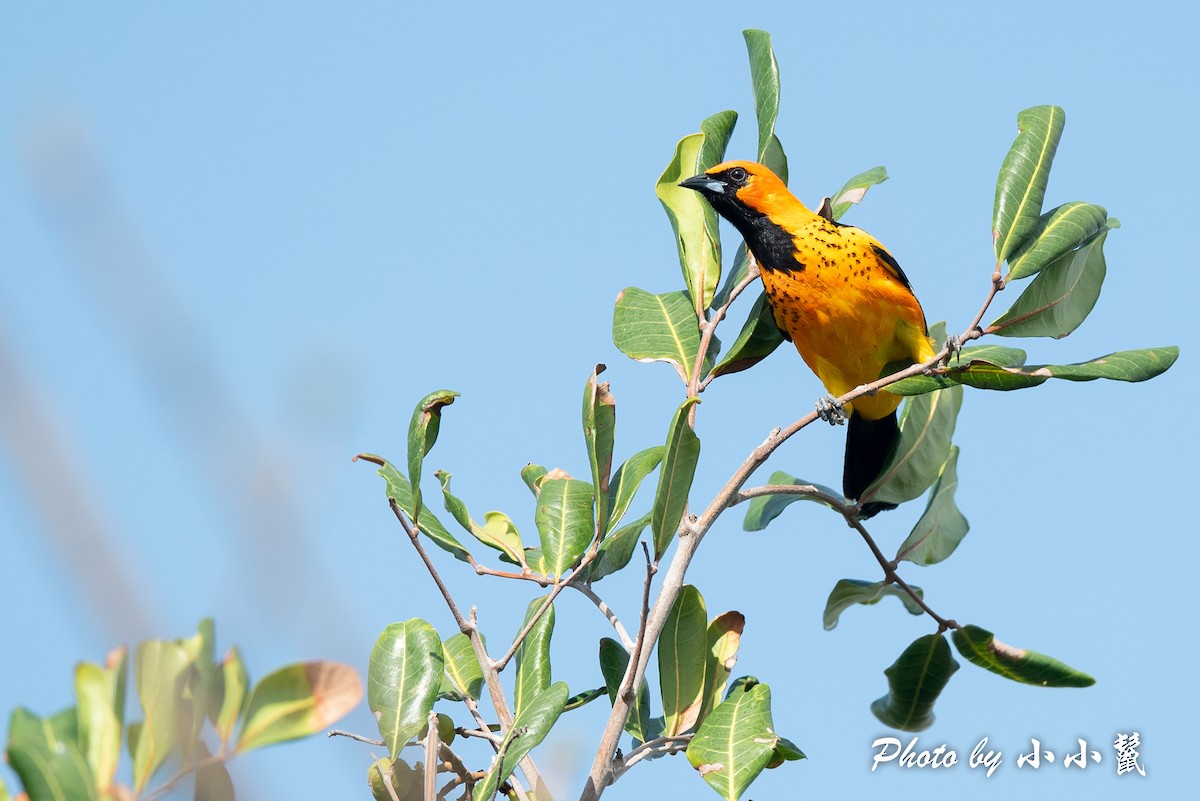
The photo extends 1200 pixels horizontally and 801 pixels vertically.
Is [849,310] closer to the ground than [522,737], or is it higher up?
higher up

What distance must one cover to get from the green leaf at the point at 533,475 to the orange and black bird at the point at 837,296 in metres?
1.30

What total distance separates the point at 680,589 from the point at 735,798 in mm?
457

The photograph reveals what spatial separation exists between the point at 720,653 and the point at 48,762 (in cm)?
176

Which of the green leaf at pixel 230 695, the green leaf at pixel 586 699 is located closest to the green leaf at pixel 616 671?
the green leaf at pixel 586 699

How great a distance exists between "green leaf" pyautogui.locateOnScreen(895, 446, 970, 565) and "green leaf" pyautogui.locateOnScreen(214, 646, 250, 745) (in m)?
2.28

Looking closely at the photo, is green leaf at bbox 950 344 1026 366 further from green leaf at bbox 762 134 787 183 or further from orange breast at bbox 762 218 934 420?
orange breast at bbox 762 218 934 420

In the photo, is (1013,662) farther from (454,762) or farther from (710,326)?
(454,762)

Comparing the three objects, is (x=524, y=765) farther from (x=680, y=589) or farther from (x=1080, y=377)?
(x=1080, y=377)

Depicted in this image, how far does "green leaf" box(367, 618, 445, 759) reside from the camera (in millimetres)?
2490

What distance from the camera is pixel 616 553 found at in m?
2.98

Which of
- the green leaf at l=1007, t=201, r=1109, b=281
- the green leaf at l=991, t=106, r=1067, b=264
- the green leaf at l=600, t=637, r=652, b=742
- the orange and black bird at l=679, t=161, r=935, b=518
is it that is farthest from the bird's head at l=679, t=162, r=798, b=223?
the green leaf at l=600, t=637, r=652, b=742

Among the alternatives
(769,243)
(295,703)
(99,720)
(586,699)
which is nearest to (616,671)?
(586,699)

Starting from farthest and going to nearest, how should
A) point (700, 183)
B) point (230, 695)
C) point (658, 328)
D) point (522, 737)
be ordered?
point (700, 183), point (658, 328), point (522, 737), point (230, 695)

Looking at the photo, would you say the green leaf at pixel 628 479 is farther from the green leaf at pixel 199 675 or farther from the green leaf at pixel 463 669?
the green leaf at pixel 199 675
